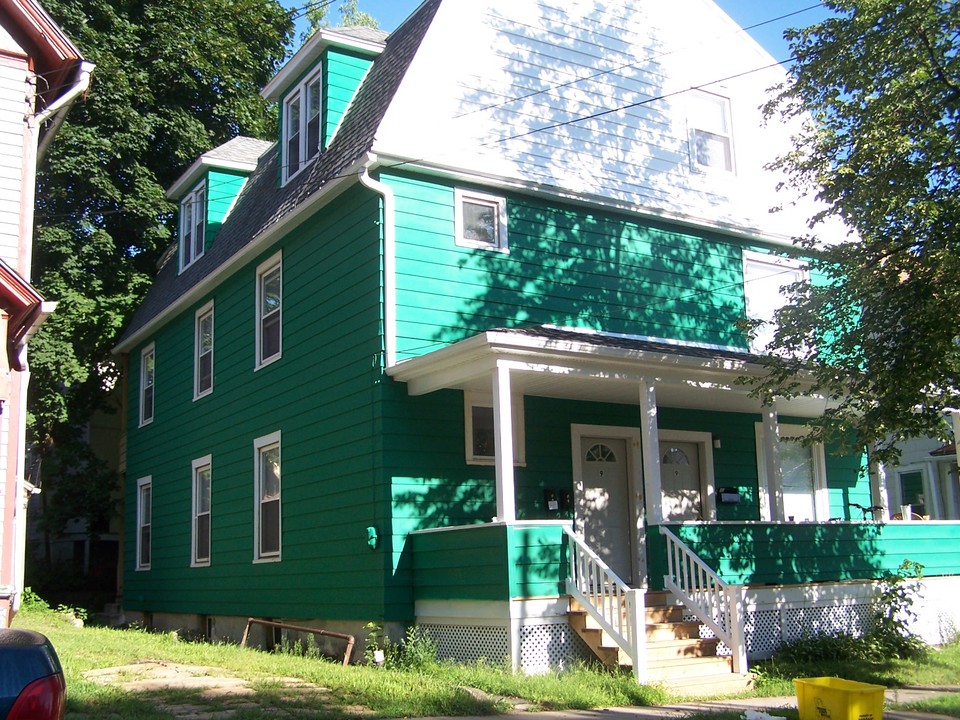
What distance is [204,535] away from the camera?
16844 mm

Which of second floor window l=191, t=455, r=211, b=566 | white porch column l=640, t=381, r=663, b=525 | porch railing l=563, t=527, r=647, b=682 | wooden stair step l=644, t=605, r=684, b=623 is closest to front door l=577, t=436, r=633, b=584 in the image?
white porch column l=640, t=381, r=663, b=525

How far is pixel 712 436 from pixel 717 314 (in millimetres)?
1925

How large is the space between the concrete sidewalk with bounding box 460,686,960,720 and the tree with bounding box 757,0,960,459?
2860 millimetres

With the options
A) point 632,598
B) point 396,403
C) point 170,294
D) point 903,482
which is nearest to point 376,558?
point 396,403

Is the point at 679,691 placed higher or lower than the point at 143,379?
lower

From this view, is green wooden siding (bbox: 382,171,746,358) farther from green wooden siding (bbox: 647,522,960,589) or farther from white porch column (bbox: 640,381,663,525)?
green wooden siding (bbox: 647,522,960,589)

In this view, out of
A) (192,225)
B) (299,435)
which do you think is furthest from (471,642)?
(192,225)

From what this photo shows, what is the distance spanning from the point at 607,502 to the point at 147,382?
11.0 m

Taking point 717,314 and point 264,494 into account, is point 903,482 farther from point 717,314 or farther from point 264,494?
point 264,494

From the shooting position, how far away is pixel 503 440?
1052 centimetres

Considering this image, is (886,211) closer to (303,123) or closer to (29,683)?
(303,123)

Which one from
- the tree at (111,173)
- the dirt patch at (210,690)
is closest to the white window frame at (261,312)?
the dirt patch at (210,690)

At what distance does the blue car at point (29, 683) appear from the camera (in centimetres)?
346

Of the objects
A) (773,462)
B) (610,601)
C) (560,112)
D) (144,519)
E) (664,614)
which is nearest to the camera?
(610,601)
